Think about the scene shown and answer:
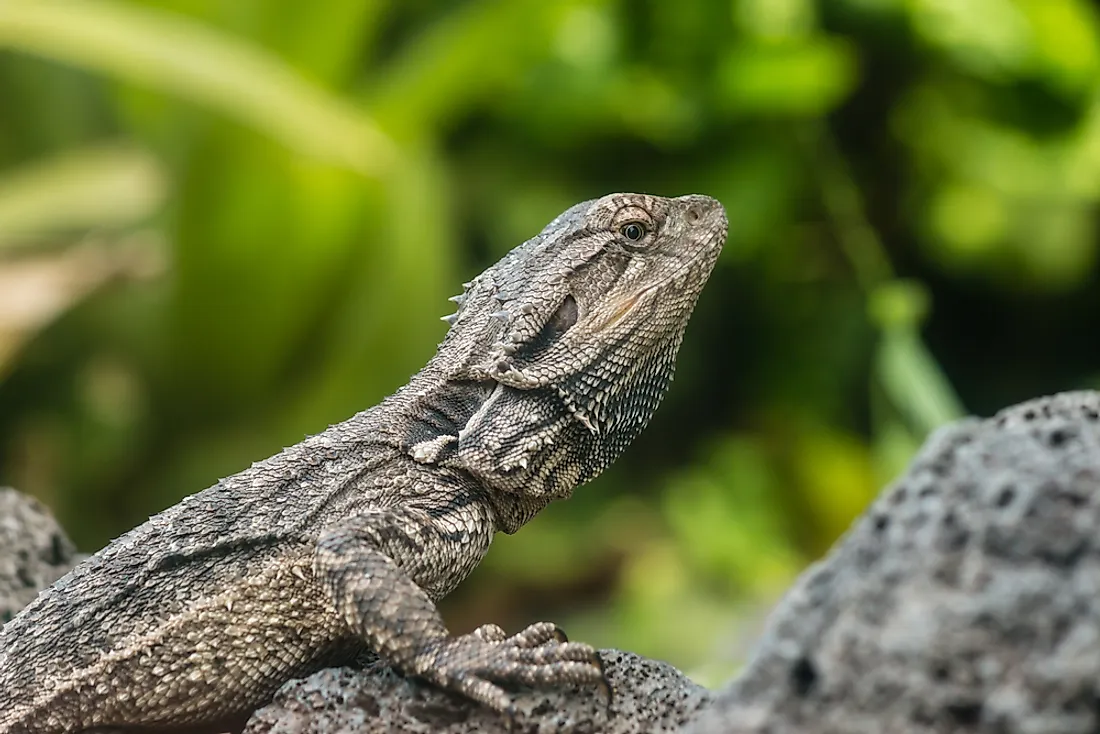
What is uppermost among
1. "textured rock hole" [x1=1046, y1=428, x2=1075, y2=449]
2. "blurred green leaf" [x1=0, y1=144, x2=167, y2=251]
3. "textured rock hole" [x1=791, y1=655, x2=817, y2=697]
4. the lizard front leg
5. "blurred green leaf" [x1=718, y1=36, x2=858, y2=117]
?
"blurred green leaf" [x1=718, y1=36, x2=858, y2=117]

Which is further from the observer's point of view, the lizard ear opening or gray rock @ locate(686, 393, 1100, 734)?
the lizard ear opening

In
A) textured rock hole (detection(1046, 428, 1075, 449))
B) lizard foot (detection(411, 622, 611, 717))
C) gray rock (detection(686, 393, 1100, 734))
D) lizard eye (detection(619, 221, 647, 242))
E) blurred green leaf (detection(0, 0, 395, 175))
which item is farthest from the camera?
blurred green leaf (detection(0, 0, 395, 175))

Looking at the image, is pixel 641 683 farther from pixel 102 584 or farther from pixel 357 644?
pixel 102 584

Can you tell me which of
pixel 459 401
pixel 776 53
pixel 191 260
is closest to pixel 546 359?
pixel 459 401

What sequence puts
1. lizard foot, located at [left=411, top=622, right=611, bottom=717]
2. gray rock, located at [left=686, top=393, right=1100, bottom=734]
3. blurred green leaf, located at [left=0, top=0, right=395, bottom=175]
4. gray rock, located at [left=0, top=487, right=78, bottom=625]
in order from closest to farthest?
1. gray rock, located at [left=686, top=393, right=1100, bottom=734]
2. lizard foot, located at [left=411, top=622, right=611, bottom=717]
3. gray rock, located at [left=0, top=487, right=78, bottom=625]
4. blurred green leaf, located at [left=0, top=0, right=395, bottom=175]

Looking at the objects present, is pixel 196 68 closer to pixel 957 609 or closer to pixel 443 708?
pixel 443 708

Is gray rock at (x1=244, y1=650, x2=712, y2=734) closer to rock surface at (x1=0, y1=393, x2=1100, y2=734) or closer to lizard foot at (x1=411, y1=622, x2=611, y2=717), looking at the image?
lizard foot at (x1=411, y1=622, x2=611, y2=717)

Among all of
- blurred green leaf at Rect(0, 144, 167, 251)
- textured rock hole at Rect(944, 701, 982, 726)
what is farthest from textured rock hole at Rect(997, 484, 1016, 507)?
blurred green leaf at Rect(0, 144, 167, 251)
